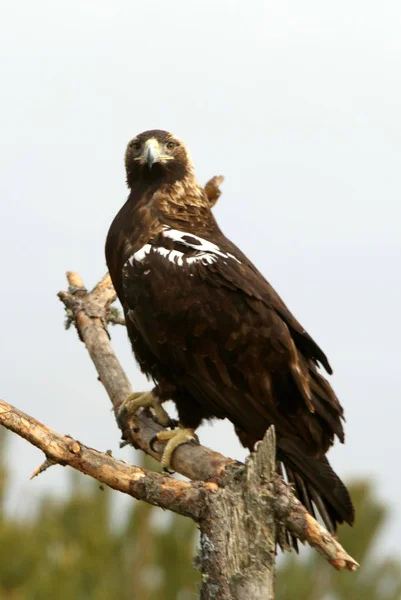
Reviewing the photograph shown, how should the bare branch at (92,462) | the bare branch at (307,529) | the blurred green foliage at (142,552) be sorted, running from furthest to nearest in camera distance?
the blurred green foliage at (142,552) < the bare branch at (92,462) < the bare branch at (307,529)

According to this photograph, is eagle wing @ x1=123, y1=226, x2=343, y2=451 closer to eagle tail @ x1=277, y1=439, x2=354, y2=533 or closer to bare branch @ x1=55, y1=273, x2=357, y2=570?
eagle tail @ x1=277, y1=439, x2=354, y2=533

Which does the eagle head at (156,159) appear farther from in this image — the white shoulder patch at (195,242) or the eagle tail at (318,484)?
the eagle tail at (318,484)

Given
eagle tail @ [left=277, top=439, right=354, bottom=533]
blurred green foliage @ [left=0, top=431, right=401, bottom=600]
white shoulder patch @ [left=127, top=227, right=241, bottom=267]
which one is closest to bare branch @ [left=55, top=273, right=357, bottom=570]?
eagle tail @ [left=277, top=439, right=354, bottom=533]

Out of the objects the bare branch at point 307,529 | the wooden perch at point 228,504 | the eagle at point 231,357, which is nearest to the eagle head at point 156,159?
the eagle at point 231,357

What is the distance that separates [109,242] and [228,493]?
2.43 m

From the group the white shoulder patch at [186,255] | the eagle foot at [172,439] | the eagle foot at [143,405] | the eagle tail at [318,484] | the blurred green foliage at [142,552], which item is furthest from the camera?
the blurred green foliage at [142,552]

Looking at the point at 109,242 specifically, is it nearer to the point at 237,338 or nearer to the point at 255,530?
the point at 237,338

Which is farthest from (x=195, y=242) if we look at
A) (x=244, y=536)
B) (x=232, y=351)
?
(x=244, y=536)

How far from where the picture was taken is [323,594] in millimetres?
13469

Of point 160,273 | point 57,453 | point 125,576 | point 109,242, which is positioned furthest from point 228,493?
point 125,576

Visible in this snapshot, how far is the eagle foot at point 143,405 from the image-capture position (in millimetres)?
5867

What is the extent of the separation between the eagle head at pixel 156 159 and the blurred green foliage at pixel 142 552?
5.97 meters

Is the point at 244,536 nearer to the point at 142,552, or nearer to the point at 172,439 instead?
the point at 172,439

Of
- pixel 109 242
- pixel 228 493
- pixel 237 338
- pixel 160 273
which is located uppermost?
pixel 109 242
